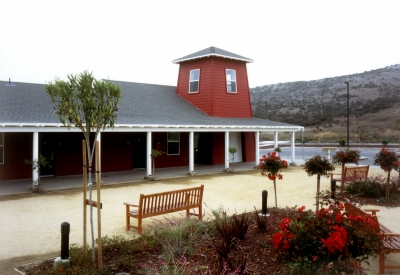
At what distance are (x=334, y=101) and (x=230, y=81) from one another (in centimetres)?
5520

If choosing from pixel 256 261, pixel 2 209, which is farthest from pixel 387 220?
pixel 2 209

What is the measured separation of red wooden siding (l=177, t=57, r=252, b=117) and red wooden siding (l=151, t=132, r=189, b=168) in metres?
2.47

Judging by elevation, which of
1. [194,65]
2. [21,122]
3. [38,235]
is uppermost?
[194,65]

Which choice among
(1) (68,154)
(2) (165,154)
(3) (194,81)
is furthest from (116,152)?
(3) (194,81)

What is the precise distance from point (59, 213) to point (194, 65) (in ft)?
50.8

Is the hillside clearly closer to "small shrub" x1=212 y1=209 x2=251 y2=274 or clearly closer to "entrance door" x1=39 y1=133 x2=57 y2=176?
"entrance door" x1=39 y1=133 x2=57 y2=176

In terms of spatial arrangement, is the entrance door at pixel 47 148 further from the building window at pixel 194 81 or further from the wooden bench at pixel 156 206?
the building window at pixel 194 81

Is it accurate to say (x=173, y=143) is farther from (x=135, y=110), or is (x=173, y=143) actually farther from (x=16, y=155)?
(x=16, y=155)

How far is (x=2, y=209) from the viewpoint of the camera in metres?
9.94

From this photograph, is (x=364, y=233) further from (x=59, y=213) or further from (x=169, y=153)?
(x=169, y=153)

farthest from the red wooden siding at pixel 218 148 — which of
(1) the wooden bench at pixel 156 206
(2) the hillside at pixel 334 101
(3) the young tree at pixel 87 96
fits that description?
(2) the hillside at pixel 334 101

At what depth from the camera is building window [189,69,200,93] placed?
22.9 metres

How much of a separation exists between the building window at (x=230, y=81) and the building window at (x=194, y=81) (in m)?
1.84

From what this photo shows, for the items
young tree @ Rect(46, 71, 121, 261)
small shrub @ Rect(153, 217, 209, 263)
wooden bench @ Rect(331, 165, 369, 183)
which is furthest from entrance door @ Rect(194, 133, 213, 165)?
young tree @ Rect(46, 71, 121, 261)
